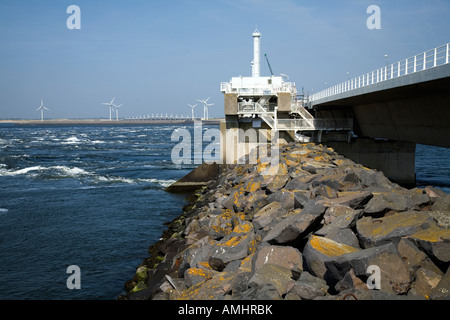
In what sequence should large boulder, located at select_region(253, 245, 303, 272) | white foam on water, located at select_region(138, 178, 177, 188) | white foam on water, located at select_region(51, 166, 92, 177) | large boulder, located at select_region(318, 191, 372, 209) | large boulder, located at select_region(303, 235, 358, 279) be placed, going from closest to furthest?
large boulder, located at select_region(303, 235, 358, 279)
large boulder, located at select_region(253, 245, 303, 272)
large boulder, located at select_region(318, 191, 372, 209)
white foam on water, located at select_region(138, 178, 177, 188)
white foam on water, located at select_region(51, 166, 92, 177)

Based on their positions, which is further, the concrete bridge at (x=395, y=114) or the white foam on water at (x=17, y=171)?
the white foam on water at (x=17, y=171)

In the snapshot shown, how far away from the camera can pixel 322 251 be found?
7.85m

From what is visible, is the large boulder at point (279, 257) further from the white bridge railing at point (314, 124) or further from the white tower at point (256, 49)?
the white tower at point (256, 49)

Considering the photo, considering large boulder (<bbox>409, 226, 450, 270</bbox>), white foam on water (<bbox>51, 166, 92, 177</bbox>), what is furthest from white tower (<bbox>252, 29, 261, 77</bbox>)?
large boulder (<bbox>409, 226, 450, 270</bbox>)

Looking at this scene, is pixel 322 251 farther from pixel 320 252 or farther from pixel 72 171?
pixel 72 171

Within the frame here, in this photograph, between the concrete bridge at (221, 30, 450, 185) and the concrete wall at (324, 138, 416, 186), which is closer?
the concrete bridge at (221, 30, 450, 185)

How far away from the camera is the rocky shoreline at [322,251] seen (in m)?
6.73

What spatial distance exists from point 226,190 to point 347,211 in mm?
11099

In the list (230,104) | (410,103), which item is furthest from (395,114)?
(230,104)

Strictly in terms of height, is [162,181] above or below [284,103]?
below

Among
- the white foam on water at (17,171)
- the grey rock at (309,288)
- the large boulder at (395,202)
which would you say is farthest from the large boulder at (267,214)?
the white foam on water at (17,171)

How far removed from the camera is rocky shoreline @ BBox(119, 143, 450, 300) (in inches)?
265

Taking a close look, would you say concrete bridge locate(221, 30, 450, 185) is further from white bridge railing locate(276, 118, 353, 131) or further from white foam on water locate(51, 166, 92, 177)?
white foam on water locate(51, 166, 92, 177)
